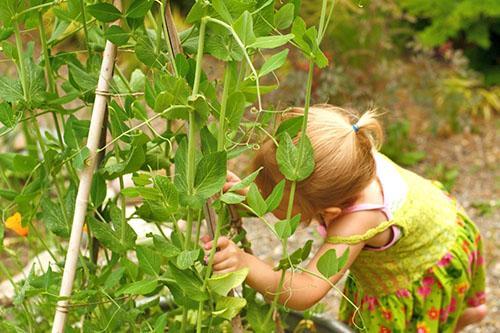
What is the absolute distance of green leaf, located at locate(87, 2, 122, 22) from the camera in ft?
3.67

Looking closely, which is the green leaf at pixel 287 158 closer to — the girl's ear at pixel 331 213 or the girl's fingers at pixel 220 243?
the girl's fingers at pixel 220 243

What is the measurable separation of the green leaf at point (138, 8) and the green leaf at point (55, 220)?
1.24ft

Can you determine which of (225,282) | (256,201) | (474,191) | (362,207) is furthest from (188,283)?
(474,191)

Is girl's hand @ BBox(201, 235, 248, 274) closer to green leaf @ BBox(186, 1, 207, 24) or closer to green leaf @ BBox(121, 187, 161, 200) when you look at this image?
green leaf @ BBox(121, 187, 161, 200)

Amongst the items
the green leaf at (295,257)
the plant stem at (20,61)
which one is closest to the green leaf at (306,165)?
the green leaf at (295,257)

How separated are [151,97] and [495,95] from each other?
362 centimetres

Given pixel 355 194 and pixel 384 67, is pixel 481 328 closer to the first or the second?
pixel 355 194

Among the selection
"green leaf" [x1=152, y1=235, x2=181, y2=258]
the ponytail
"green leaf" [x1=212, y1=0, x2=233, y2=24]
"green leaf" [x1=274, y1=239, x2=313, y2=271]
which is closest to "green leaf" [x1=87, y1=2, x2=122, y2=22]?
"green leaf" [x1=212, y1=0, x2=233, y2=24]

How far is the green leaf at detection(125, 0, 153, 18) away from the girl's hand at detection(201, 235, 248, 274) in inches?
14.4

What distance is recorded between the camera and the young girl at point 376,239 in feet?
4.99

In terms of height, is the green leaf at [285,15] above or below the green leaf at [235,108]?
above

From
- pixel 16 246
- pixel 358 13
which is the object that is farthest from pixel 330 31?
pixel 16 246

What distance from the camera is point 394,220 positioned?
5.56ft

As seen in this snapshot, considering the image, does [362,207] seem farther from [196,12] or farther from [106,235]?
[196,12]
